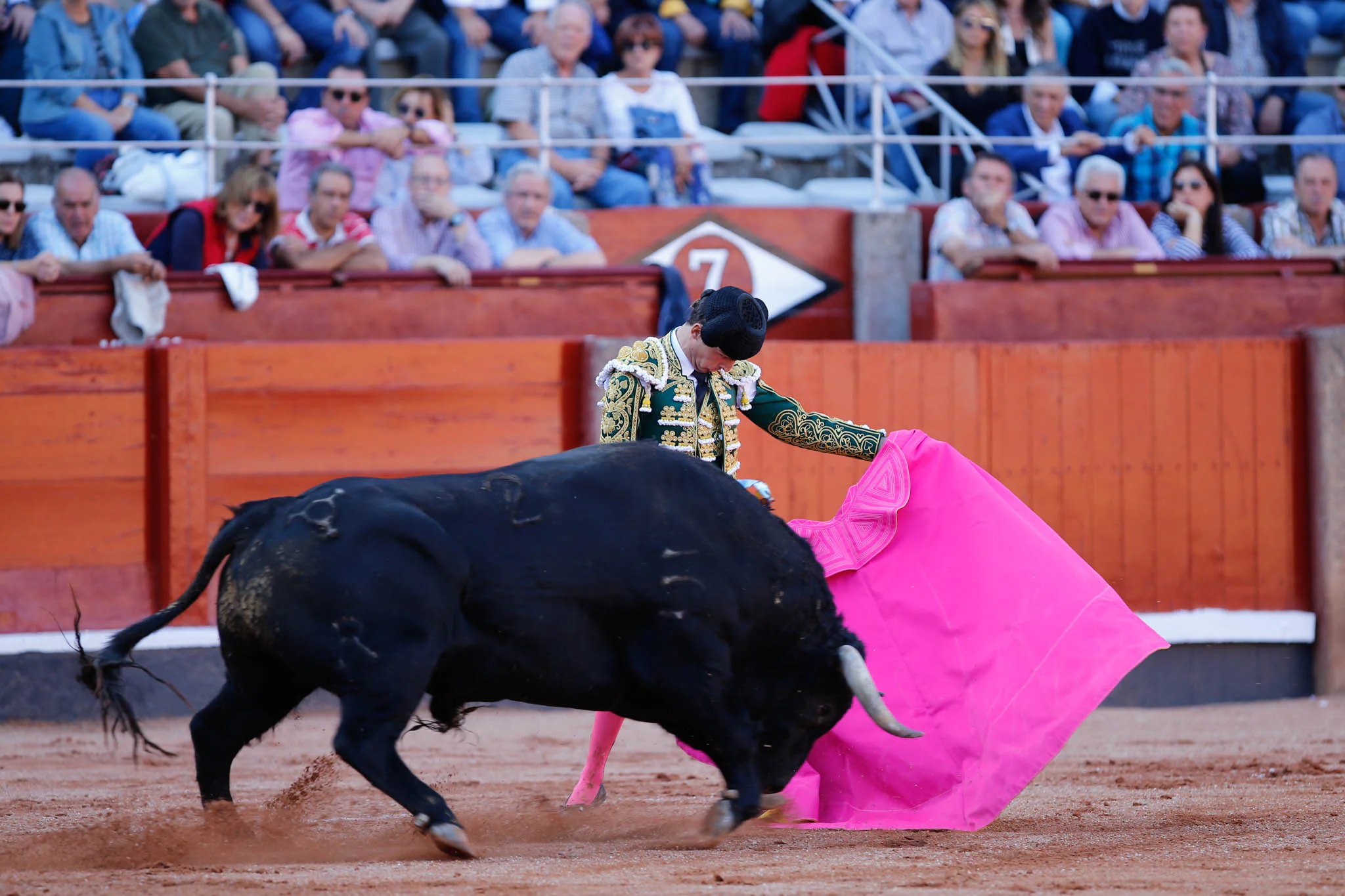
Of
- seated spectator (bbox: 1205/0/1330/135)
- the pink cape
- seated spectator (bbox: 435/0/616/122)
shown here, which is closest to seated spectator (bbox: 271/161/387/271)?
seated spectator (bbox: 435/0/616/122)

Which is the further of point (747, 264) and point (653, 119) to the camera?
point (653, 119)

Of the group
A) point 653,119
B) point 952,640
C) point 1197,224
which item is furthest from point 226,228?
point 1197,224

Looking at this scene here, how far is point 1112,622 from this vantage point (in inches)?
157

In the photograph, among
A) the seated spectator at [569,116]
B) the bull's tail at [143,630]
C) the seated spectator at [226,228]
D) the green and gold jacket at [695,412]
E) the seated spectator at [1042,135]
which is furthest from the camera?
the seated spectator at [1042,135]

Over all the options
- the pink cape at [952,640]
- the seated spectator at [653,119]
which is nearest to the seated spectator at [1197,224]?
the seated spectator at [653,119]

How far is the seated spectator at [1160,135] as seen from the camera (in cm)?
765

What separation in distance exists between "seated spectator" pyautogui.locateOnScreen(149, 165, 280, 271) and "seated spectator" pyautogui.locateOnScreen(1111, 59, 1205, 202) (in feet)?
12.8

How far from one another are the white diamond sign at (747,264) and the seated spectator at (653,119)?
36 centimetres

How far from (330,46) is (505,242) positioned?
1655 mm

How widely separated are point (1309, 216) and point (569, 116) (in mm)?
3393

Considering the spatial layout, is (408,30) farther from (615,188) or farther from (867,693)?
(867,693)

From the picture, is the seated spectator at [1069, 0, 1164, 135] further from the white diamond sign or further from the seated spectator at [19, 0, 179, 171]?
the seated spectator at [19, 0, 179, 171]

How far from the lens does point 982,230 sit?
704 cm

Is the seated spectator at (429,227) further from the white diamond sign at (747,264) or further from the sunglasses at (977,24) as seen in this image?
the sunglasses at (977,24)
